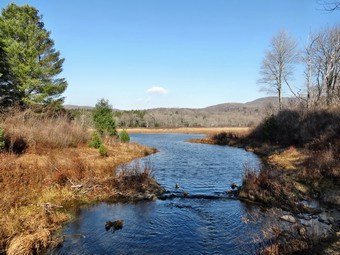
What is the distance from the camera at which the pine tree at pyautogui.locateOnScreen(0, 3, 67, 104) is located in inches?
1117

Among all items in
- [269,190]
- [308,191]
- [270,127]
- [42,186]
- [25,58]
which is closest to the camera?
[42,186]

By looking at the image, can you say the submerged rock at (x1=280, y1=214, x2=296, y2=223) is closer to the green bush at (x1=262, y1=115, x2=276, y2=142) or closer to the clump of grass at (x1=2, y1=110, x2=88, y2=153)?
the clump of grass at (x1=2, y1=110, x2=88, y2=153)

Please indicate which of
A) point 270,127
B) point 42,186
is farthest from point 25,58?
point 270,127

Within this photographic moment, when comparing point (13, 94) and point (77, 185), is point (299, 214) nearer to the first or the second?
point (77, 185)

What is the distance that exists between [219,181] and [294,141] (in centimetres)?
1624

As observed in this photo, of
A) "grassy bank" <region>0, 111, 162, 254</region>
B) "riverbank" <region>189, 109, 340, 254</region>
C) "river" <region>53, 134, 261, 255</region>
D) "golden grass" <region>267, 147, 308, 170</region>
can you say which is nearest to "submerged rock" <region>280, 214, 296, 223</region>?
"riverbank" <region>189, 109, 340, 254</region>

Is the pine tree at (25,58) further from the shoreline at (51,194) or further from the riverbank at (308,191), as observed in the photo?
the riverbank at (308,191)

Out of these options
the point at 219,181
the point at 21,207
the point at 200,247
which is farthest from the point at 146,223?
the point at 219,181

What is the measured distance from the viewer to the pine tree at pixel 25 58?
28375 millimetres

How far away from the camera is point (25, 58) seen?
98.0 ft

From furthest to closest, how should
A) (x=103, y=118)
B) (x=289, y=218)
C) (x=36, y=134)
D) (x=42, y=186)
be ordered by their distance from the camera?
(x=103, y=118) → (x=36, y=134) → (x=42, y=186) → (x=289, y=218)

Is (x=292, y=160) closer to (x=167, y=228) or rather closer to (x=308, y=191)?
(x=308, y=191)

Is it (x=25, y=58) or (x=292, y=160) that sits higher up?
(x=25, y=58)

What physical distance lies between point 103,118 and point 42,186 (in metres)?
Answer: 21.3
